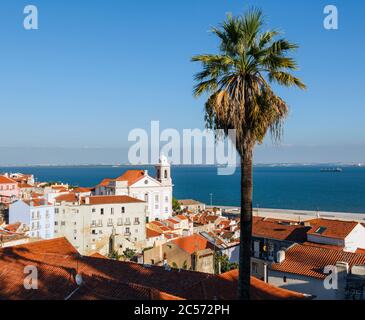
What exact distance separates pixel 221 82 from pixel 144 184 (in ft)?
254

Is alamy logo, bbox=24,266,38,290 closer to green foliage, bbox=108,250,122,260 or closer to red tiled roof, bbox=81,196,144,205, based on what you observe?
green foliage, bbox=108,250,122,260

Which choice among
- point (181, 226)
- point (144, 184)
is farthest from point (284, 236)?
point (144, 184)

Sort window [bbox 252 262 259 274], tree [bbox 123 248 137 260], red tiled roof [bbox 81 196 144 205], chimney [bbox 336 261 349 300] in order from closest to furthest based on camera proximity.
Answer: chimney [bbox 336 261 349 300]
window [bbox 252 262 259 274]
tree [bbox 123 248 137 260]
red tiled roof [bbox 81 196 144 205]

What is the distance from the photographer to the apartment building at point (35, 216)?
53.6 metres

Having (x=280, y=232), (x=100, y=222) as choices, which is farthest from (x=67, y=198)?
(x=280, y=232)

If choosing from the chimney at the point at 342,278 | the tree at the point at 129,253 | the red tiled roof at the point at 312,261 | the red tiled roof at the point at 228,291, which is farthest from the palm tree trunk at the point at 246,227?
the tree at the point at 129,253

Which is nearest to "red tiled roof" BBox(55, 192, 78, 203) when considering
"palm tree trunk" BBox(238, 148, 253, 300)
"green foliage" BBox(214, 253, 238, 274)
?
"green foliage" BBox(214, 253, 238, 274)

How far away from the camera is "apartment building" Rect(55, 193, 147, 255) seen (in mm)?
57531

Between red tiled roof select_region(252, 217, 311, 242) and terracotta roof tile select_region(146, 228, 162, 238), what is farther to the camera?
terracotta roof tile select_region(146, 228, 162, 238)

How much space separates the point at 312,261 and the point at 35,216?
132ft

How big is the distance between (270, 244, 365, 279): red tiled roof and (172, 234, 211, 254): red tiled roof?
16.0m

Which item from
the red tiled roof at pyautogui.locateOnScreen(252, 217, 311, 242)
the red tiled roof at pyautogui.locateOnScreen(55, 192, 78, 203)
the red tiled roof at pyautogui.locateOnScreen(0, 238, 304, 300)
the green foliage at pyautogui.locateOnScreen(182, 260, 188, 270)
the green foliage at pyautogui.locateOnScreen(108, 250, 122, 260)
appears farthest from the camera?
the red tiled roof at pyautogui.locateOnScreen(55, 192, 78, 203)
